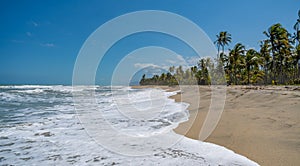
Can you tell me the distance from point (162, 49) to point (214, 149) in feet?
19.2

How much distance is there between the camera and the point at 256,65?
125ft

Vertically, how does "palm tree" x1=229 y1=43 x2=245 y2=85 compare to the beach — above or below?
above

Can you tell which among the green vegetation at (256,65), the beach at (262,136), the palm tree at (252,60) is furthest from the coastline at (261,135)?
the palm tree at (252,60)

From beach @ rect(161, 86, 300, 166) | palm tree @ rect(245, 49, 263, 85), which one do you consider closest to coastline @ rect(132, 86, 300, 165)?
beach @ rect(161, 86, 300, 166)

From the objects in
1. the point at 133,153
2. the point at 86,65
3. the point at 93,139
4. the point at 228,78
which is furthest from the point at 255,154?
the point at 228,78

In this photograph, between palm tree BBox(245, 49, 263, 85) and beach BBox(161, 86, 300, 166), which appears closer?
beach BBox(161, 86, 300, 166)

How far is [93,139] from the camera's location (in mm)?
4914

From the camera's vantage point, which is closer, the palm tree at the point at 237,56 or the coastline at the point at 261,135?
the coastline at the point at 261,135

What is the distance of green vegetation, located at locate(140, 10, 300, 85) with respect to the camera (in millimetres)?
32531

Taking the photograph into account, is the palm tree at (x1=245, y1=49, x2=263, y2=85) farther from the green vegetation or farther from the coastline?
the coastline

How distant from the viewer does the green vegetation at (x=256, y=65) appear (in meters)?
32.5

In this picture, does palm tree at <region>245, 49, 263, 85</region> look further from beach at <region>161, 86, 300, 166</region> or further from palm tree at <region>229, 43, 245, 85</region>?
beach at <region>161, 86, 300, 166</region>

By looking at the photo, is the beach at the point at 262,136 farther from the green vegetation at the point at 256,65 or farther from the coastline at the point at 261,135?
the green vegetation at the point at 256,65

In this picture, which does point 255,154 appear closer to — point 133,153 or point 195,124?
point 133,153
